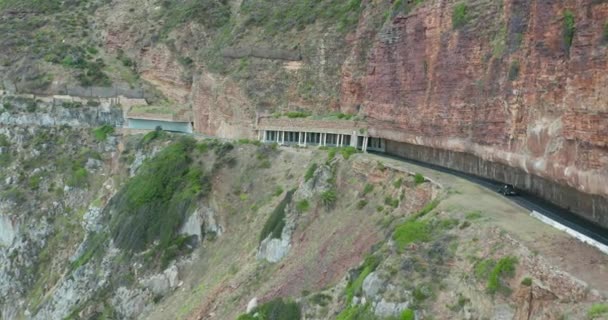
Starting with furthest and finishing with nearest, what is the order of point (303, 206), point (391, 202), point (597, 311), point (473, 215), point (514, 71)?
point (303, 206), point (391, 202), point (514, 71), point (473, 215), point (597, 311)

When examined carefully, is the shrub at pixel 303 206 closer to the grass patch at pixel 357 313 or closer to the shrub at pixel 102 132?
the grass patch at pixel 357 313

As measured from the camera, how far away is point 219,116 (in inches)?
2354

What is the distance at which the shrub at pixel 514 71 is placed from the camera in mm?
30344

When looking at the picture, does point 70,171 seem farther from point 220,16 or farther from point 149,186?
point 220,16

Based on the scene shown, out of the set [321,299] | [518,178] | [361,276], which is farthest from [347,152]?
[361,276]

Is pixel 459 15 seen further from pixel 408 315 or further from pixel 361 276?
pixel 408 315

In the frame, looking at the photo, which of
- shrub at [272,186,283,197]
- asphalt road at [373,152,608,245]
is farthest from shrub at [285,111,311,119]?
asphalt road at [373,152,608,245]

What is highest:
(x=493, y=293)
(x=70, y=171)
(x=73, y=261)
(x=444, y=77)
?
(x=444, y=77)

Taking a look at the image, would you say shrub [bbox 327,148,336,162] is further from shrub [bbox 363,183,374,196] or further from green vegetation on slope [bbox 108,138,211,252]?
green vegetation on slope [bbox 108,138,211,252]

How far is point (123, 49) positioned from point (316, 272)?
53720 millimetres

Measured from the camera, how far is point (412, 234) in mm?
25922

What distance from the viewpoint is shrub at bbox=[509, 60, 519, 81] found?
99.6 feet

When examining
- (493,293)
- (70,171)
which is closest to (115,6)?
(70,171)

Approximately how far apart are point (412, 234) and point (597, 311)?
9151mm
